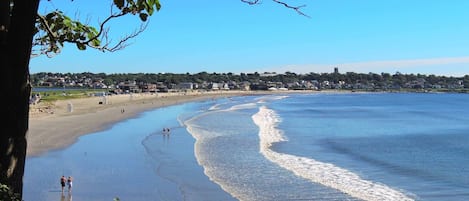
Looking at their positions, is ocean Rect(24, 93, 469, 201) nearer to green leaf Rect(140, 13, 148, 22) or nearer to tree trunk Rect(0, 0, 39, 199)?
green leaf Rect(140, 13, 148, 22)

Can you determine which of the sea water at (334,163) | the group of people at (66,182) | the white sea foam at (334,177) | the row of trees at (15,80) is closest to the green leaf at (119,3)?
the row of trees at (15,80)

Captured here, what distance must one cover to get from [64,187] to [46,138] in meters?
18.0

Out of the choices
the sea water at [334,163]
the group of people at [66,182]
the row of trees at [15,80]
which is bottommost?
the sea water at [334,163]

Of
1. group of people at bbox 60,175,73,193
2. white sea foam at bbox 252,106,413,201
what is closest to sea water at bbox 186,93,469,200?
white sea foam at bbox 252,106,413,201

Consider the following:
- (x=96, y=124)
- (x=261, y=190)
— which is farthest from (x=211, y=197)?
(x=96, y=124)

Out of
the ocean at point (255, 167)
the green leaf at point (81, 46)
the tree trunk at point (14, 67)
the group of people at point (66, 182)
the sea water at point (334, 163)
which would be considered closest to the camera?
the tree trunk at point (14, 67)

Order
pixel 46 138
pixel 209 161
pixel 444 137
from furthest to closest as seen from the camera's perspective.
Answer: pixel 444 137 → pixel 46 138 → pixel 209 161

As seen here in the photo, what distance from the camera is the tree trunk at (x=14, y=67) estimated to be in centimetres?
311

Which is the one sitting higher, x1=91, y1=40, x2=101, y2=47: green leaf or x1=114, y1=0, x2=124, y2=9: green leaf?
x1=114, y1=0, x2=124, y2=9: green leaf

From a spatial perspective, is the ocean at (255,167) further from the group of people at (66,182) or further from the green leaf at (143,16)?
the green leaf at (143,16)

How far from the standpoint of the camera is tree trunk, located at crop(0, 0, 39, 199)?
3.11m

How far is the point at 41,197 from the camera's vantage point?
17594 mm

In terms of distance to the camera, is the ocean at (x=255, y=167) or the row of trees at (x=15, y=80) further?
the ocean at (x=255, y=167)

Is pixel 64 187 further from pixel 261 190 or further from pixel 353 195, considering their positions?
pixel 353 195
